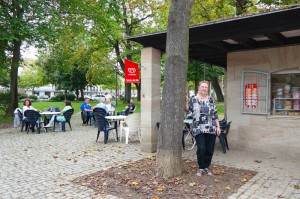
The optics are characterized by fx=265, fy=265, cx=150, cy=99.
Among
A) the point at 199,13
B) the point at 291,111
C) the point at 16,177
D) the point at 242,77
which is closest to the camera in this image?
the point at 16,177

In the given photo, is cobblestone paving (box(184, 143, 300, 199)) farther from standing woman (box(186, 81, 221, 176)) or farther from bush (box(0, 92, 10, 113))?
bush (box(0, 92, 10, 113))

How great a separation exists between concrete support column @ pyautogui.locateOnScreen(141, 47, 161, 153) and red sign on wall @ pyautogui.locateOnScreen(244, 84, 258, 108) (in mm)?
2470

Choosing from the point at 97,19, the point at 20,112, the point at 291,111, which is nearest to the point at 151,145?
the point at 291,111

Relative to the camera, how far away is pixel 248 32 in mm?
5453

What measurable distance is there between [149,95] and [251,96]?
2803mm

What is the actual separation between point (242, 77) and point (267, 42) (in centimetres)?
110

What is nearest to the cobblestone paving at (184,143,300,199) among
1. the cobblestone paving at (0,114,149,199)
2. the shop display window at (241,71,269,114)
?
the shop display window at (241,71,269,114)

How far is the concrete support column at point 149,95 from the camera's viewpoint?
695 centimetres

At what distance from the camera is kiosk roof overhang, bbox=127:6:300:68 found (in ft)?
16.2

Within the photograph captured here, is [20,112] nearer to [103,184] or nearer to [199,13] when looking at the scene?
[103,184]

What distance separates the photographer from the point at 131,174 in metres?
5.00

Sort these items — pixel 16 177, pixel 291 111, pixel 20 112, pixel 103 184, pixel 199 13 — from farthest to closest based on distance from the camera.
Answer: pixel 199 13, pixel 20 112, pixel 291 111, pixel 16 177, pixel 103 184

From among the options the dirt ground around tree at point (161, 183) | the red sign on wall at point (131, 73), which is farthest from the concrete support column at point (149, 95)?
the red sign on wall at point (131, 73)

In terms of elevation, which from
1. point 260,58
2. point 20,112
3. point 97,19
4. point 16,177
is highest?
point 97,19
